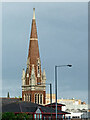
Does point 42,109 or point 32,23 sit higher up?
point 32,23

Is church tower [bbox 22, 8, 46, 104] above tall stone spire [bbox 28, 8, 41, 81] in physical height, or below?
below

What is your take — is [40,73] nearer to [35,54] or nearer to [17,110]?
[35,54]

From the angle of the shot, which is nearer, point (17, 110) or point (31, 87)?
point (17, 110)

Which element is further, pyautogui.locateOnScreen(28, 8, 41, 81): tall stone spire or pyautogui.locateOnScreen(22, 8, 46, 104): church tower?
pyautogui.locateOnScreen(28, 8, 41, 81): tall stone spire

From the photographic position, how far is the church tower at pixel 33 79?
157125mm

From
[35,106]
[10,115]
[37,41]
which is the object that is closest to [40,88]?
[37,41]

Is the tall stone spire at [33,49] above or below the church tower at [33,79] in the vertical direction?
above

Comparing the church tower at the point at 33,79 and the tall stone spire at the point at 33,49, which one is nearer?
the church tower at the point at 33,79

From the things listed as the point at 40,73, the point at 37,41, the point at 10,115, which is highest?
the point at 37,41

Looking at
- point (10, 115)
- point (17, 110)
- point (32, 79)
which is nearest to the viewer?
point (10, 115)

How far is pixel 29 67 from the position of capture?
158 metres

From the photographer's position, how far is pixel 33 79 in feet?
513

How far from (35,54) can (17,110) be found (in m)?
44.1

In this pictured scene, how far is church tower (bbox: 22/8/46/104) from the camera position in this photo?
157125 mm
